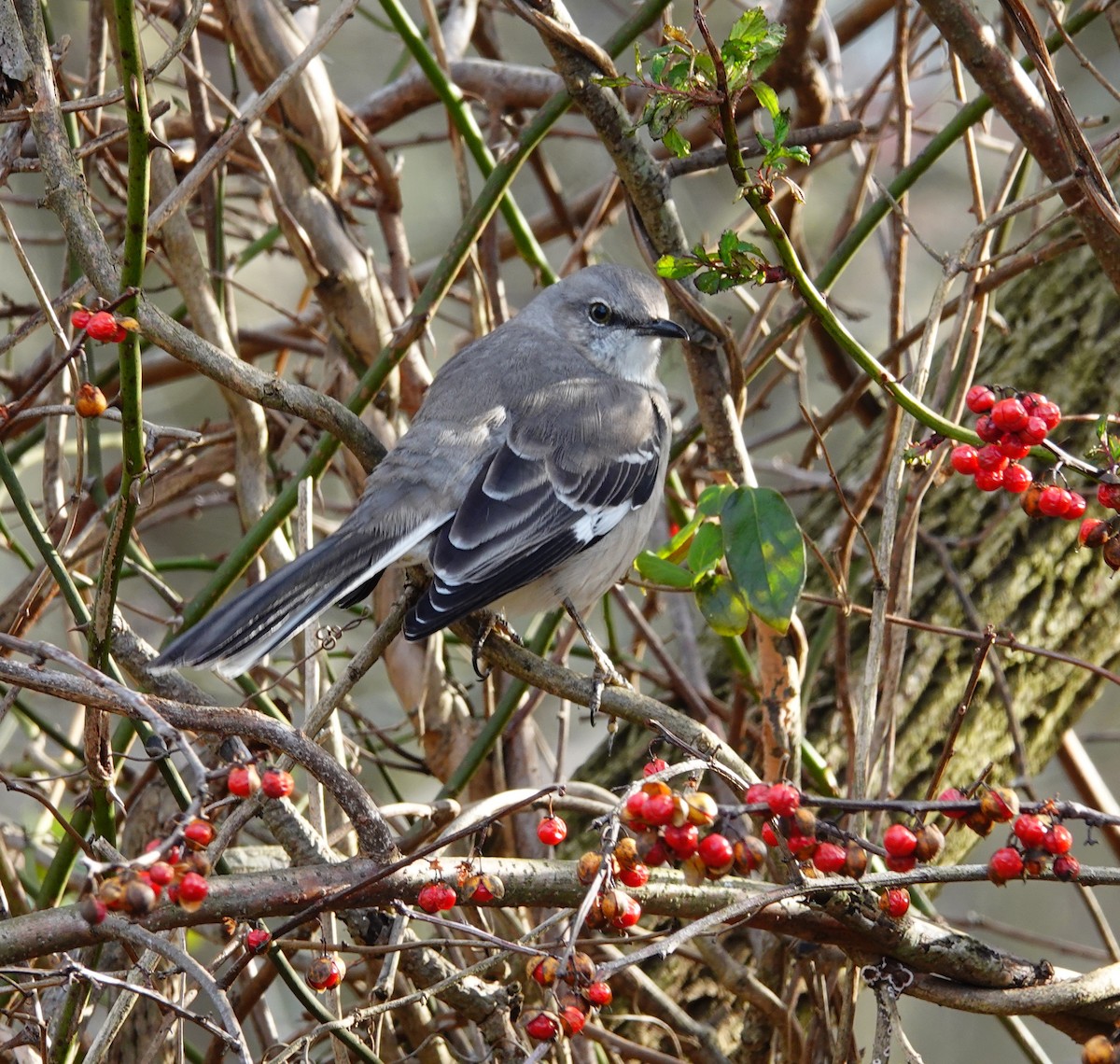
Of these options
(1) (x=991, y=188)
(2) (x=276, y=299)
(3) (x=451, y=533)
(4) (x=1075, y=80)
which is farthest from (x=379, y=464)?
(4) (x=1075, y=80)

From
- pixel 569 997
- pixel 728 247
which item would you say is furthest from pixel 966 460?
pixel 569 997

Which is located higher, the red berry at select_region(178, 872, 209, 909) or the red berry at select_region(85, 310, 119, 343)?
the red berry at select_region(85, 310, 119, 343)

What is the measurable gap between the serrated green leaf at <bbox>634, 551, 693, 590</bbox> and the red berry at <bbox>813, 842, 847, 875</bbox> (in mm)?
871

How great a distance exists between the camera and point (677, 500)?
3.44m

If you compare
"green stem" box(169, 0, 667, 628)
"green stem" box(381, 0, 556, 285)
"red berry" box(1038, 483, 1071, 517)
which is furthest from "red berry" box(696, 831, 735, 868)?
"green stem" box(381, 0, 556, 285)

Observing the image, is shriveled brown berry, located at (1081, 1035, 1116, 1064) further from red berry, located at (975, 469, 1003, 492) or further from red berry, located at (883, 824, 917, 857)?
red berry, located at (975, 469, 1003, 492)

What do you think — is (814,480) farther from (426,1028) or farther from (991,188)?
(991,188)

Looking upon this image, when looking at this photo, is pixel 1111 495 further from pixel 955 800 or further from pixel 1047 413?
pixel 955 800

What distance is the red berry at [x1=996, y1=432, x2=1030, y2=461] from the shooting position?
1.76m

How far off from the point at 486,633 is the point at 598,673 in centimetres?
29

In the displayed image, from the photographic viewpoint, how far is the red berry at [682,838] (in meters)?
1.50

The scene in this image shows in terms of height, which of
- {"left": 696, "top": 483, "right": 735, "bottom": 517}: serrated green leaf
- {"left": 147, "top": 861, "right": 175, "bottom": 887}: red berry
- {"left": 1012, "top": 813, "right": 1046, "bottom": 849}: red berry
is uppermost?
{"left": 696, "top": 483, "right": 735, "bottom": 517}: serrated green leaf

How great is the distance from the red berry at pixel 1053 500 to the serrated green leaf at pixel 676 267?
2.11 feet

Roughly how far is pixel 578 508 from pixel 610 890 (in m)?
1.60
